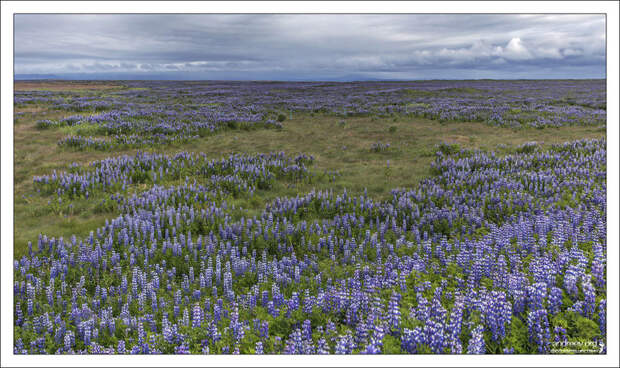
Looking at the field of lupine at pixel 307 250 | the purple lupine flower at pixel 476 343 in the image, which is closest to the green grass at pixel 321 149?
the field of lupine at pixel 307 250

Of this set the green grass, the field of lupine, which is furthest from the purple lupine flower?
the green grass

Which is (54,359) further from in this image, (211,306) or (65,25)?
(65,25)

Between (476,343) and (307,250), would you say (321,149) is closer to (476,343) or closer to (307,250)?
(307,250)

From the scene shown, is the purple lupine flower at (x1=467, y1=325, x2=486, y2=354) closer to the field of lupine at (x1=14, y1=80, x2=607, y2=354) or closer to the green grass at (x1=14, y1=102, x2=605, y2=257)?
the field of lupine at (x1=14, y1=80, x2=607, y2=354)

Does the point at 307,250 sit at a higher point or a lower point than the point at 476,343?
lower

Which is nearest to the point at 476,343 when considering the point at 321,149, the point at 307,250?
the point at 307,250

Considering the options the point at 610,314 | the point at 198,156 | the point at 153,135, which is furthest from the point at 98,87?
the point at 610,314
